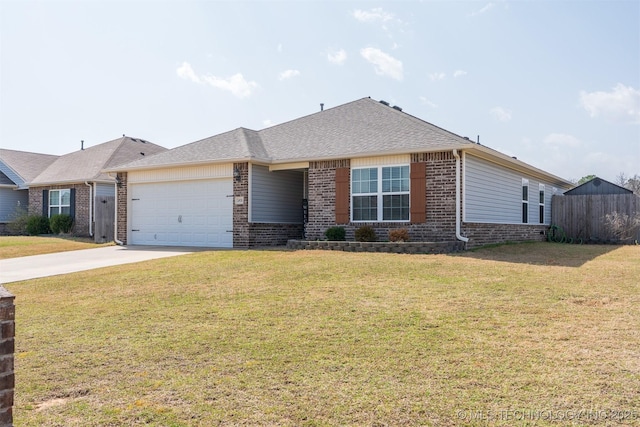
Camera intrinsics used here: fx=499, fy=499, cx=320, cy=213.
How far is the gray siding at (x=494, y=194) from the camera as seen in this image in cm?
1409

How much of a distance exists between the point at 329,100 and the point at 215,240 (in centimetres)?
849

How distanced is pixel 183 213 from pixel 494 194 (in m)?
10.5

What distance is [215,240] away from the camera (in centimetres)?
1670

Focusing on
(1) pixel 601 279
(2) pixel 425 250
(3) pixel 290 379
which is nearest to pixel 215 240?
(2) pixel 425 250

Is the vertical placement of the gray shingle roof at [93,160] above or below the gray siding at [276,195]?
above

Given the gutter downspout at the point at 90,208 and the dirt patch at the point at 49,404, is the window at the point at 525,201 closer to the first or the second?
the dirt patch at the point at 49,404

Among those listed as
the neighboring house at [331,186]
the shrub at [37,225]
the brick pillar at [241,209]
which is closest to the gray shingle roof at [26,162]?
the shrub at [37,225]

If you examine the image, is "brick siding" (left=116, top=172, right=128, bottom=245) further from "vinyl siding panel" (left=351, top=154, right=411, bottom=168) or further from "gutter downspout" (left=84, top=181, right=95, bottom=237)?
"vinyl siding panel" (left=351, top=154, right=411, bottom=168)

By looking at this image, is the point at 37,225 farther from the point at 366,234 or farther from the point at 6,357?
the point at 6,357

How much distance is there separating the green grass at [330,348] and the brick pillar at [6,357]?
1022 mm

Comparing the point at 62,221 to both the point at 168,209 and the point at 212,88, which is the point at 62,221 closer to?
the point at 168,209

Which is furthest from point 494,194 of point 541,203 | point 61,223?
point 61,223

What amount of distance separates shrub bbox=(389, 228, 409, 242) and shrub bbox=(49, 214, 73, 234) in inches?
676

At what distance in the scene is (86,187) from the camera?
23.7 m
